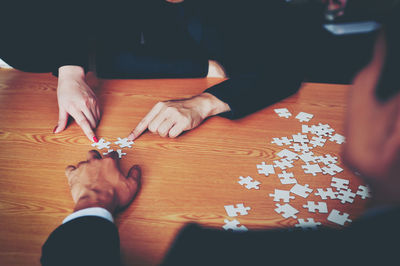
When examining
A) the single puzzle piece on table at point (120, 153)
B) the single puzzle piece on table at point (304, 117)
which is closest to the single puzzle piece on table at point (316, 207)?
the single puzzle piece on table at point (304, 117)

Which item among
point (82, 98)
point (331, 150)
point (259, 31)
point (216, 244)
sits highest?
point (259, 31)

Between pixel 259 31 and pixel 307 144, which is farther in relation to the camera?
pixel 259 31

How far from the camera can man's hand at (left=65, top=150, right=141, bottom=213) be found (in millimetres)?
1033

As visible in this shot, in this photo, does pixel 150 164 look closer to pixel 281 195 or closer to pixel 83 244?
pixel 83 244

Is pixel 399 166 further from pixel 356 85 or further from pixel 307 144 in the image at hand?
pixel 307 144

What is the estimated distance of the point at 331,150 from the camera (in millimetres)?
1387

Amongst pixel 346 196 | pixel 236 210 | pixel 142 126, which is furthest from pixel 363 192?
pixel 142 126

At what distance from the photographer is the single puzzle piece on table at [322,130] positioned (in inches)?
59.1

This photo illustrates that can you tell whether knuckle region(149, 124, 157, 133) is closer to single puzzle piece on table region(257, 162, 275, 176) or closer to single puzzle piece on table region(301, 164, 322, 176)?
single puzzle piece on table region(257, 162, 275, 176)

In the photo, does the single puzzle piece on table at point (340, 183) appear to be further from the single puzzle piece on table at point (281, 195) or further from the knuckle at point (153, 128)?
the knuckle at point (153, 128)

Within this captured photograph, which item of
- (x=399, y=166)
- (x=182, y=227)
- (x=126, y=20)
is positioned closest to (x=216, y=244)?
(x=182, y=227)

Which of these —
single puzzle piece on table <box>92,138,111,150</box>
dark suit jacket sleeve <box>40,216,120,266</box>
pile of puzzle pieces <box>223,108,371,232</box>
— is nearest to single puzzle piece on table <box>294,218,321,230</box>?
pile of puzzle pieces <box>223,108,371,232</box>

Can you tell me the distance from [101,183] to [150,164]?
0.25 meters

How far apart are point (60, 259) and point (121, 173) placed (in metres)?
0.43
